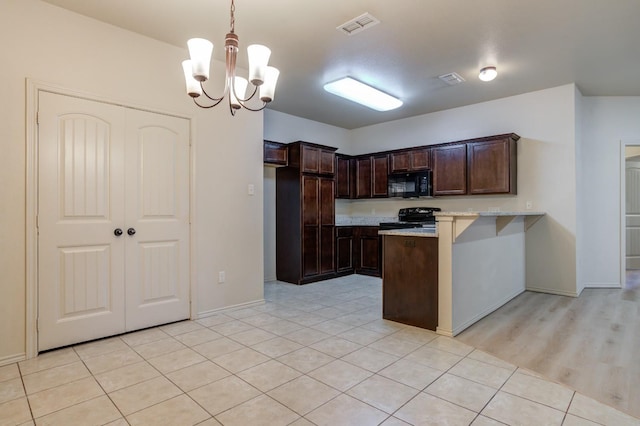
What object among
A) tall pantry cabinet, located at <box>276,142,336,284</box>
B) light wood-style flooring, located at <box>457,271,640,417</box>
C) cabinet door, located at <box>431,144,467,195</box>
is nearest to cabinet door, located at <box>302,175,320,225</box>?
tall pantry cabinet, located at <box>276,142,336,284</box>

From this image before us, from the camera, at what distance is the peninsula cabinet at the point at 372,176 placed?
6.10 meters

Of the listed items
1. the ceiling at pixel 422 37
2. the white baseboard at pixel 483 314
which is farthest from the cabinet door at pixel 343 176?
the white baseboard at pixel 483 314

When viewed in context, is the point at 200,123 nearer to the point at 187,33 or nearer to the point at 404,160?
the point at 187,33

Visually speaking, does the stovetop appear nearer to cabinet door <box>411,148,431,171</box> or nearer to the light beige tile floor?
cabinet door <box>411,148,431,171</box>

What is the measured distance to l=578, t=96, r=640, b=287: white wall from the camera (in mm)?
4852

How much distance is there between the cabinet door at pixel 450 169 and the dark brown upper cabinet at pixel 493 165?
0.09 meters

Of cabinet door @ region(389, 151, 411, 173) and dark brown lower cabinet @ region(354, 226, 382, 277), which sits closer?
cabinet door @ region(389, 151, 411, 173)

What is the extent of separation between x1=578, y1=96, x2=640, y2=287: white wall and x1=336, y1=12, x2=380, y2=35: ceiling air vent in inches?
150

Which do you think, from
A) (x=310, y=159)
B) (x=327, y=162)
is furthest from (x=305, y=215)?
(x=327, y=162)

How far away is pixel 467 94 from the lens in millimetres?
4828

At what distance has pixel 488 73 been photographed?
3914mm

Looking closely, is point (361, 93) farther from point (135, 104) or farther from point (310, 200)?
point (135, 104)

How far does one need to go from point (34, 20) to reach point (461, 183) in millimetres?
5081

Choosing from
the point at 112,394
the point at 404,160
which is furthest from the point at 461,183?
the point at 112,394
